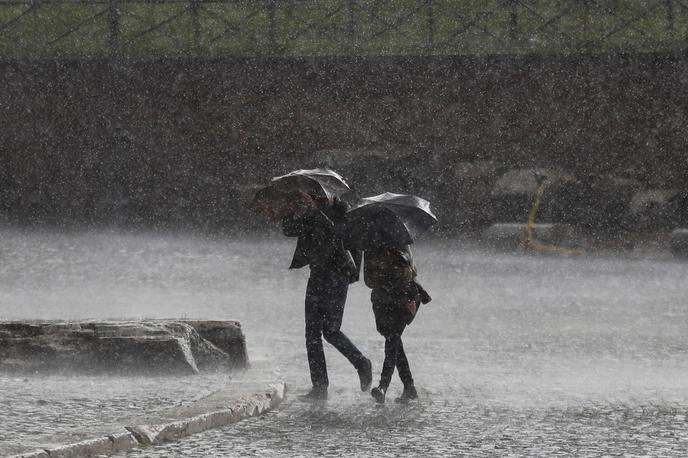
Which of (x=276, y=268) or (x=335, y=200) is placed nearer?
(x=335, y=200)

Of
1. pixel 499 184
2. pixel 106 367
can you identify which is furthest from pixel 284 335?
pixel 499 184

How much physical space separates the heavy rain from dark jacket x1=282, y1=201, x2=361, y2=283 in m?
0.02

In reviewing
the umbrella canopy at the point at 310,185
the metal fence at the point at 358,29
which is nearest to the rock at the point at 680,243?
the metal fence at the point at 358,29

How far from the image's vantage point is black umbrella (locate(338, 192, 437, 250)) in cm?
739

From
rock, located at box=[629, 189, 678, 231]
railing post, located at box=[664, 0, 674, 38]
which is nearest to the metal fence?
railing post, located at box=[664, 0, 674, 38]

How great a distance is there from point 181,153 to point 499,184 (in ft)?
20.1

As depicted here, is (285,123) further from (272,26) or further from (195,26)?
(195,26)

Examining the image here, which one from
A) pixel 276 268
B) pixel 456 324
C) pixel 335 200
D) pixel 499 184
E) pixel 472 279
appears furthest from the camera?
pixel 499 184

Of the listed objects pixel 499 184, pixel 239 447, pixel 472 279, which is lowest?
pixel 239 447

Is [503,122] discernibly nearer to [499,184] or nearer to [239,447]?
[499,184]

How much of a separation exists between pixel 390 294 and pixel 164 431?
1.73 meters

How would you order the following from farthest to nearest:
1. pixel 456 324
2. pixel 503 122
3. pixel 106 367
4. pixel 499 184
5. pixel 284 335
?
pixel 503 122 < pixel 499 184 < pixel 456 324 < pixel 284 335 < pixel 106 367

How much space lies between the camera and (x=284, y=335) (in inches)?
423

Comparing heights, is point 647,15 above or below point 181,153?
above
